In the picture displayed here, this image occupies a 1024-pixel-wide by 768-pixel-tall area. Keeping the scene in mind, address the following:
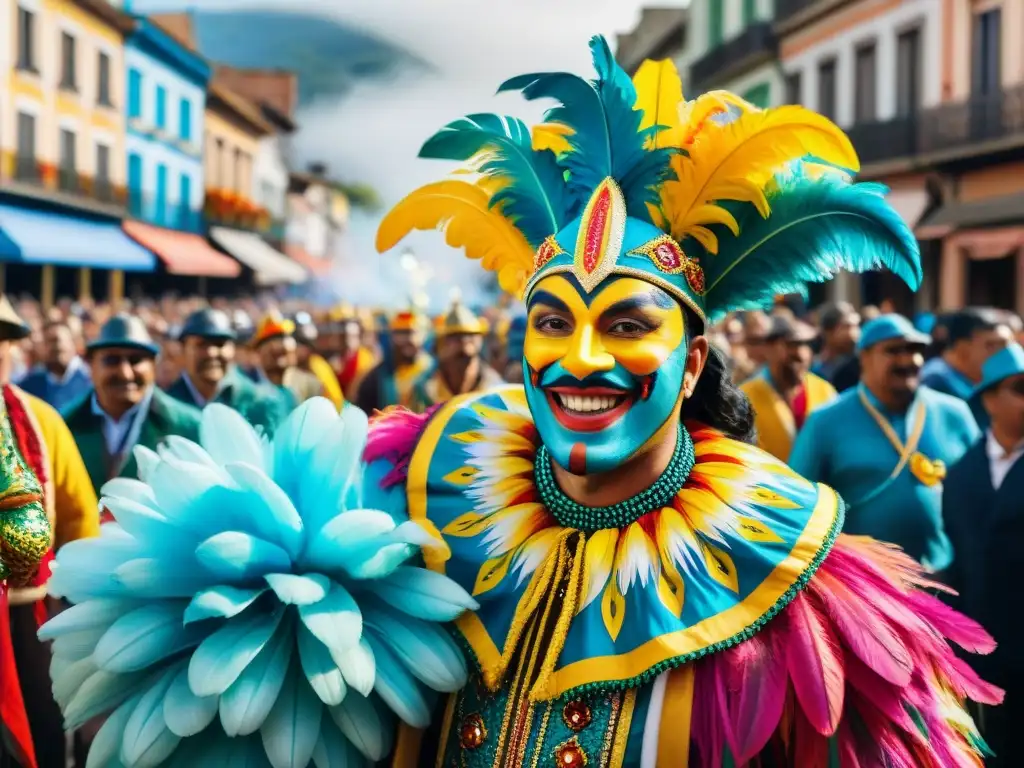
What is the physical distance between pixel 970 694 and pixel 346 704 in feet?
4.07

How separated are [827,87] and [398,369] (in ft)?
64.5

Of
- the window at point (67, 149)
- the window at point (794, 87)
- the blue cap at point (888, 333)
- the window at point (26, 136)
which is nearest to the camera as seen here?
the blue cap at point (888, 333)

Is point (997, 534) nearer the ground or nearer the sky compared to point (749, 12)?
nearer the ground

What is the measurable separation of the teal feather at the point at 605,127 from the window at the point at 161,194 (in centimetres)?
3563

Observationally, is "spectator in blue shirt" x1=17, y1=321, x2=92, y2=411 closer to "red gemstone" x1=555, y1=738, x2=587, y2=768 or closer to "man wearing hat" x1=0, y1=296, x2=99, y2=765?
"man wearing hat" x1=0, y1=296, x2=99, y2=765

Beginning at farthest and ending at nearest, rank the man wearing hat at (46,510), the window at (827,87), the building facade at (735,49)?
the building facade at (735,49)
the window at (827,87)
the man wearing hat at (46,510)

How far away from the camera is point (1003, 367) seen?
5285 mm

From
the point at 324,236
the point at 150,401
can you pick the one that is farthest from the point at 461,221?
the point at 324,236

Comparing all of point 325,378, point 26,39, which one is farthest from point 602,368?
point 26,39

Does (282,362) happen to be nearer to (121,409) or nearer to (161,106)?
(121,409)

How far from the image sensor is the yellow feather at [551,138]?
2828 mm

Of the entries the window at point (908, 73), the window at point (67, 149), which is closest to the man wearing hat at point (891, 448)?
the window at point (908, 73)

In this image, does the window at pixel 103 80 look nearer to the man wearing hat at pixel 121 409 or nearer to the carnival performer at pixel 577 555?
the man wearing hat at pixel 121 409

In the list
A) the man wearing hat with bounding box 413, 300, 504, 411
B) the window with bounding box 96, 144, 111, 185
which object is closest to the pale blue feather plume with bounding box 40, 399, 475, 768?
the man wearing hat with bounding box 413, 300, 504, 411
